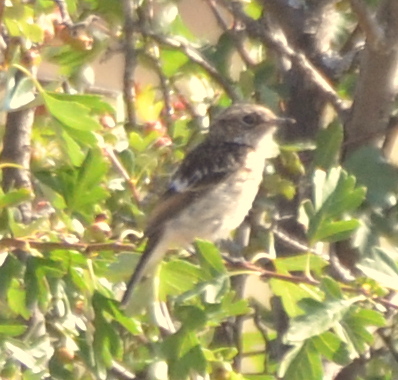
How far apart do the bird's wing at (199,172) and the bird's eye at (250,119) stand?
10 cm

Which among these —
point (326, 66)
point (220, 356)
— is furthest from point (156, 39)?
point (220, 356)

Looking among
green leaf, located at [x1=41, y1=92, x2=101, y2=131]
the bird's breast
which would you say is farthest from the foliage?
the bird's breast

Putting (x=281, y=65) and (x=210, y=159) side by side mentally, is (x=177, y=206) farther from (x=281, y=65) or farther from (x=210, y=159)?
(x=281, y=65)

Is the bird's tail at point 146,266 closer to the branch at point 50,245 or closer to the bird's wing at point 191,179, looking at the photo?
the bird's wing at point 191,179

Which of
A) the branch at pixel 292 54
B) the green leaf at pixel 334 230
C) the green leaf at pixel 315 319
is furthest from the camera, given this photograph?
the branch at pixel 292 54

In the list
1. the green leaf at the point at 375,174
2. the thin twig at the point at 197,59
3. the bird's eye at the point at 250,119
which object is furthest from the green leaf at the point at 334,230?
the bird's eye at the point at 250,119

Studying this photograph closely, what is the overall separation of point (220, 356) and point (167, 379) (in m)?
0.14

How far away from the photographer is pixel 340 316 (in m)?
2.21

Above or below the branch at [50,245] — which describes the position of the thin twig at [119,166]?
below

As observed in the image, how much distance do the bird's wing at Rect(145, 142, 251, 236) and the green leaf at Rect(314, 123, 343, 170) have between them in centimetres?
54

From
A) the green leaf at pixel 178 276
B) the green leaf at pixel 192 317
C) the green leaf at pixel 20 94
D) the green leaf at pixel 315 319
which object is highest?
the green leaf at pixel 20 94

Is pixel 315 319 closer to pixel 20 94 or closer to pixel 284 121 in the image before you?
pixel 20 94

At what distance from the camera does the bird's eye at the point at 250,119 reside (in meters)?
3.74

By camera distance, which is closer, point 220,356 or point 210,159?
point 220,356
